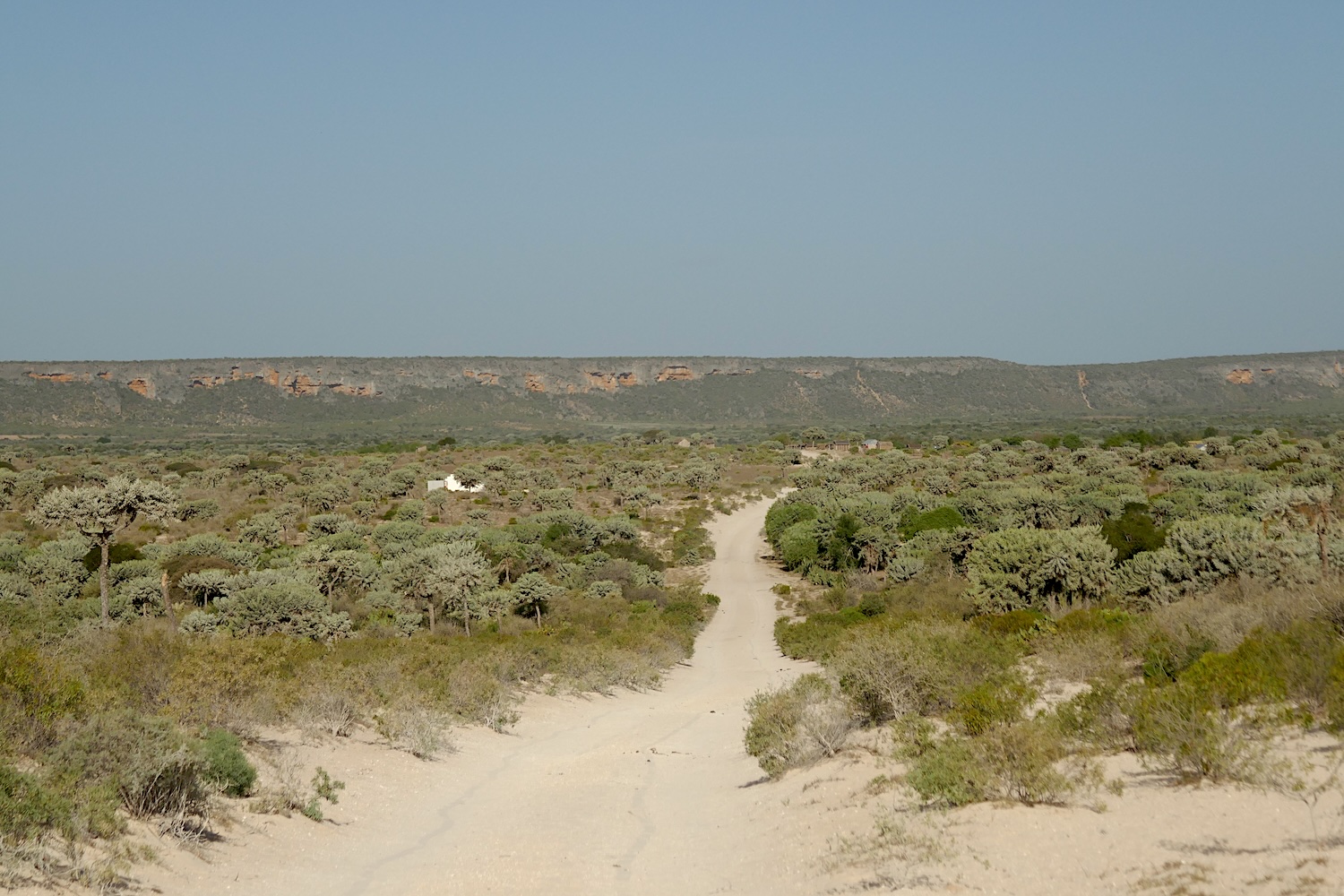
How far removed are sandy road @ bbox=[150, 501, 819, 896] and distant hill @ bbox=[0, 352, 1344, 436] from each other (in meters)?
115

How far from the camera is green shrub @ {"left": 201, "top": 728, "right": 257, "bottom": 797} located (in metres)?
9.80

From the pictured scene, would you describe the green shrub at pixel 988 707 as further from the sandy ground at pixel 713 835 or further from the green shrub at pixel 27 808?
the green shrub at pixel 27 808

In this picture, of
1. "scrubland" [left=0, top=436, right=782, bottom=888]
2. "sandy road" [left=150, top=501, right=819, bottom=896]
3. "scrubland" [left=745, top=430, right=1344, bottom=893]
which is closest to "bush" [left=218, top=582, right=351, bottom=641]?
"scrubland" [left=0, top=436, right=782, bottom=888]

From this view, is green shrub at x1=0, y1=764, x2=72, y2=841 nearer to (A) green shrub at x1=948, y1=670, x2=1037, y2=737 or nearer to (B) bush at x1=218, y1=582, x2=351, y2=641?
(A) green shrub at x1=948, y1=670, x2=1037, y2=737

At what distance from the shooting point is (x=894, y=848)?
8469 millimetres

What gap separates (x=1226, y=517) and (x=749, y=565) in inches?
938

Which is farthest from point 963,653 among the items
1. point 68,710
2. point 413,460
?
point 413,460

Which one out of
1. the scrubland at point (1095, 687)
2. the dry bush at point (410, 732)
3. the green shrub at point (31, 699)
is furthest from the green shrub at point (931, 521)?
the green shrub at point (31, 699)

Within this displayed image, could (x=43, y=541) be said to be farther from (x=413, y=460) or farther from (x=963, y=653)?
(x=413, y=460)

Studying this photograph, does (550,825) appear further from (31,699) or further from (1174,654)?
(1174,654)

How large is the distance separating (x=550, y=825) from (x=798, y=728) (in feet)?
10.4

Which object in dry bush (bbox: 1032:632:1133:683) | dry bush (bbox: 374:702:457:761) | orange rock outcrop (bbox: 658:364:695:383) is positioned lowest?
dry bush (bbox: 374:702:457:761)

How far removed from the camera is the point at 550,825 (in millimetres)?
11102

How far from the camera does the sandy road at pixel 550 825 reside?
8875 mm
